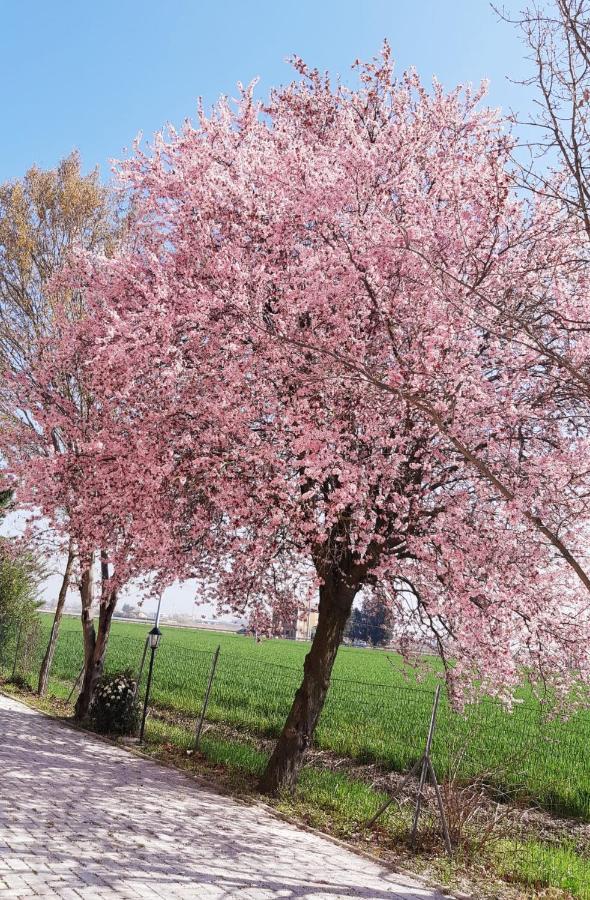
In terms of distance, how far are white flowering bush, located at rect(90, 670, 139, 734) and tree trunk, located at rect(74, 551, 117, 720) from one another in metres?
1.26

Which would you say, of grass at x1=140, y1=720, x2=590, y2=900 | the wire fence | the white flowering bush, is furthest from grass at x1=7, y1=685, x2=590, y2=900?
the white flowering bush

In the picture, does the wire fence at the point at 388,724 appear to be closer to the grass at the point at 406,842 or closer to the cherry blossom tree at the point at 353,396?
the grass at the point at 406,842

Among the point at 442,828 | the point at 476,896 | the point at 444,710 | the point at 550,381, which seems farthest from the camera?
the point at 444,710

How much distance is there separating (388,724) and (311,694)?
22.4ft

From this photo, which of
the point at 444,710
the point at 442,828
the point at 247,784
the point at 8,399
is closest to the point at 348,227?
the point at 442,828

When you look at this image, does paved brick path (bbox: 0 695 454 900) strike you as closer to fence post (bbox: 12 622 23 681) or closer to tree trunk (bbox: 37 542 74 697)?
tree trunk (bbox: 37 542 74 697)

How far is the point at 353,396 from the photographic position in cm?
894

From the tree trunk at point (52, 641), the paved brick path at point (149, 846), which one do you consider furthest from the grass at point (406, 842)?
the tree trunk at point (52, 641)

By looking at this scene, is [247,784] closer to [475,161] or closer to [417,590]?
[417,590]

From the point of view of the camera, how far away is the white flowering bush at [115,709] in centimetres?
1362

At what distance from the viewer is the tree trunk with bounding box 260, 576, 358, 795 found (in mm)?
9961

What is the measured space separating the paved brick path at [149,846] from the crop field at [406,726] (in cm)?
211

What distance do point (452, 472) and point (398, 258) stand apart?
2874 millimetres

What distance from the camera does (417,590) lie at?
10859 millimetres
